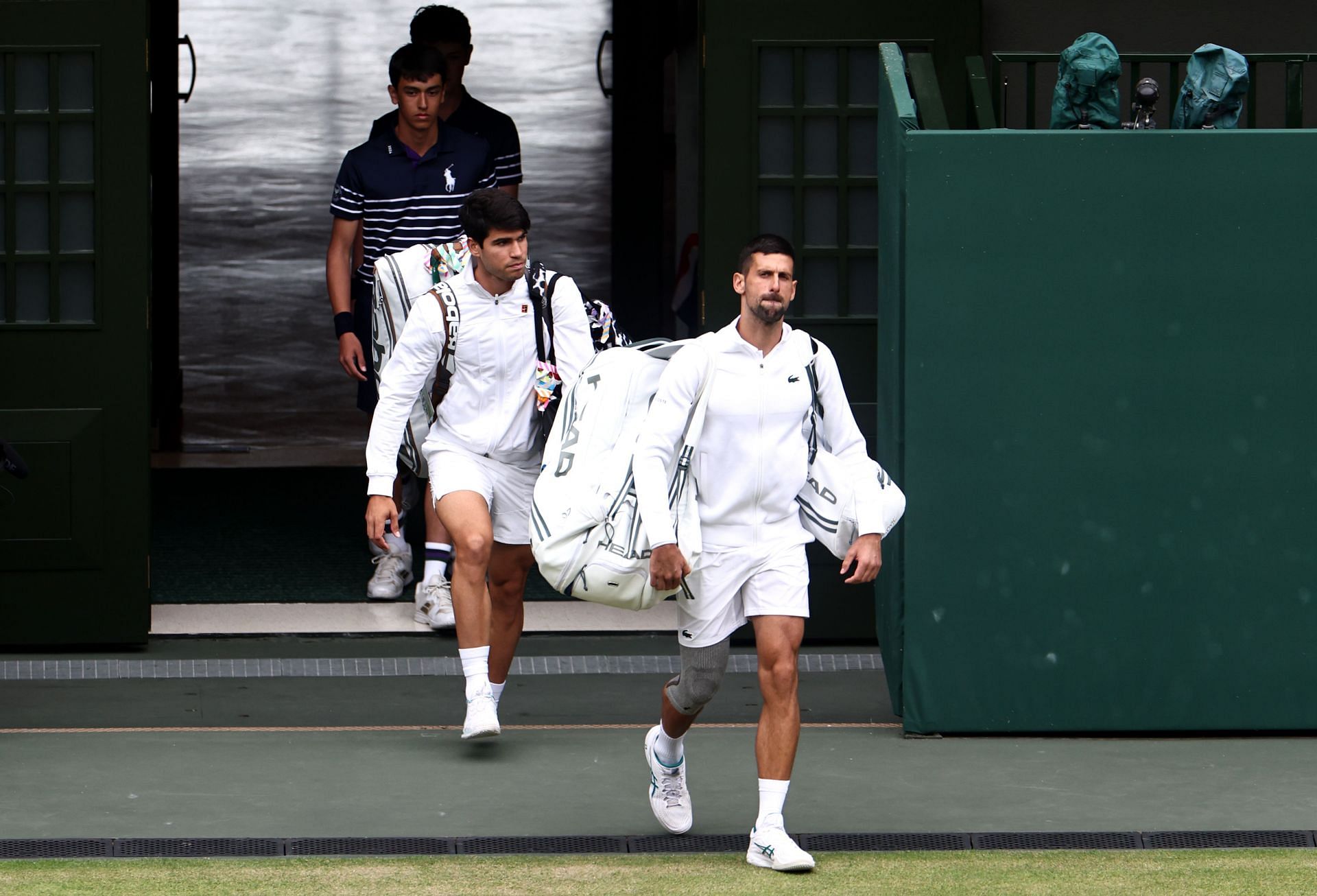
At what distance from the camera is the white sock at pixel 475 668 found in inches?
285

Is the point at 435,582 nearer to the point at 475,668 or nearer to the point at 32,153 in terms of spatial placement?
the point at 475,668

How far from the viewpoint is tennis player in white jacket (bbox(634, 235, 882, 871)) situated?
19.7 feet

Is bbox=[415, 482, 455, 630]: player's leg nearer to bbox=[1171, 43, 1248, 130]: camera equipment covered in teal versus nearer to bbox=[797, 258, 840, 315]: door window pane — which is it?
bbox=[797, 258, 840, 315]: door window pane

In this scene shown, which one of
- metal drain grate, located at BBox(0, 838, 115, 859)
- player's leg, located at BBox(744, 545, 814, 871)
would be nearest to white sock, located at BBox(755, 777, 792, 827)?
player's leg, located at BBox(744, 545, 814, 871)

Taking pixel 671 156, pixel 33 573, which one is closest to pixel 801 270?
pixel 33 573

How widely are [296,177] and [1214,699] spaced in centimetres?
1107

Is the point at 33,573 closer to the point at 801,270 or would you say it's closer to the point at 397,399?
the point at 397,399

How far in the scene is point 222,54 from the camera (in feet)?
55.6

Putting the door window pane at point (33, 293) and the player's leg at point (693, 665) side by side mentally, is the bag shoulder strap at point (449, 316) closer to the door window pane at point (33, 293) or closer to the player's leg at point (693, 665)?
the player's leg at point (693, 665)

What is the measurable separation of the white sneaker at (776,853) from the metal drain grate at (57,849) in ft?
5.82

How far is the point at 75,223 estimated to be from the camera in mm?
8742

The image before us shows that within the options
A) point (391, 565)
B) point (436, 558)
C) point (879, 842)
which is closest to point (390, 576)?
point (391, 565)

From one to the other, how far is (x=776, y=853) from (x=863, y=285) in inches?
144

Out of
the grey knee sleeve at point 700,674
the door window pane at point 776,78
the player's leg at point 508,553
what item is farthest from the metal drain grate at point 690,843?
the door window pane at point 776,78
